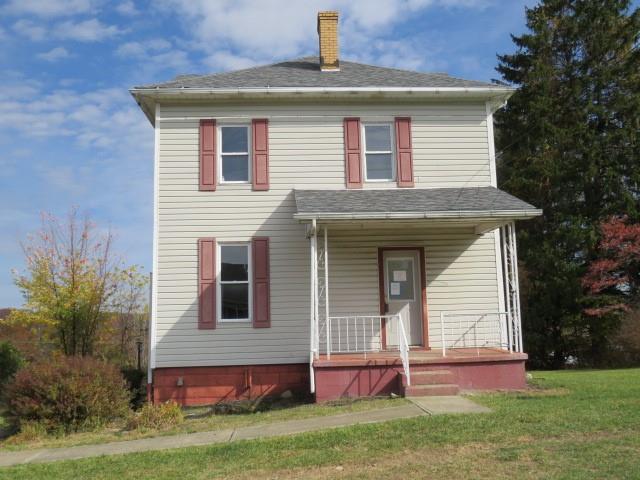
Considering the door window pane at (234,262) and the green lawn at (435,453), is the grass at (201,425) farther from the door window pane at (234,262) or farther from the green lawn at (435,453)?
the door window pane at (234,262)

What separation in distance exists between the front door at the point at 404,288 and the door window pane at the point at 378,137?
90.5 inches

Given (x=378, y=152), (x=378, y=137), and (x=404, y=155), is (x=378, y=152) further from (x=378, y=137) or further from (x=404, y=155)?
(x=404, y=155)

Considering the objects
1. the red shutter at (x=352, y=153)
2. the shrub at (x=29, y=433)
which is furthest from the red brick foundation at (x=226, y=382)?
the red shutter at (x=352, y=153)

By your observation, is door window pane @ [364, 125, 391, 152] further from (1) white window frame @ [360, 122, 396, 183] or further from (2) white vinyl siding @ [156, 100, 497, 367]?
(2) white vinyl siding @ [156, 100, 497, 367]

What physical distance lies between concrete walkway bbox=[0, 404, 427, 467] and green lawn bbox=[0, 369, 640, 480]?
1.56ft

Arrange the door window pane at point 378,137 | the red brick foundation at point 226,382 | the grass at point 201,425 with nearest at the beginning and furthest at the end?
1. the grass at point 201,425
2. the red brick foundation at point 226,382
3. the door window pane at point 378,137

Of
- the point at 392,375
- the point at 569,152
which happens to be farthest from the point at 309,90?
the point at 569,152

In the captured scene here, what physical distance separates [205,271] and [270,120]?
3.53 m

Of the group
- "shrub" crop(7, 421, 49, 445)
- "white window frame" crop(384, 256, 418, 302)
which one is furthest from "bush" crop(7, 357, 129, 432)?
"white window frame" crop(384, 256, 418, 302)

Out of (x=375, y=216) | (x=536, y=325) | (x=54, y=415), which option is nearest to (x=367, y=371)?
(x=375, y=216)

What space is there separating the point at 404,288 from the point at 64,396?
6847 millimetres

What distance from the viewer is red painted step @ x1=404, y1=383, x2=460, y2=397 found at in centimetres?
977

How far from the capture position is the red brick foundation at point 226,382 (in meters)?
12.0

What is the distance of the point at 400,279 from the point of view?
12.7 meters
